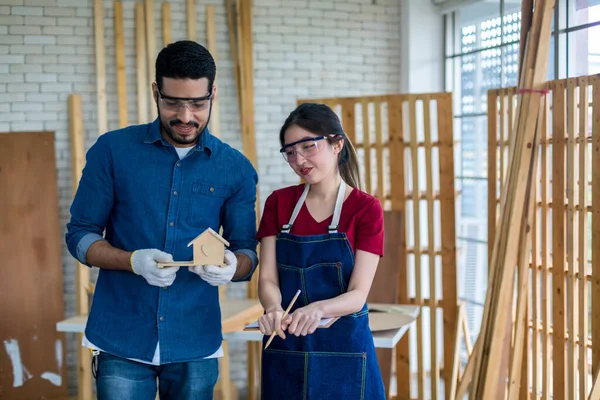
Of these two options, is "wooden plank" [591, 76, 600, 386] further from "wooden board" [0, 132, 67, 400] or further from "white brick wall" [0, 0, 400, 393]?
"wooden board" [0, 132, 67, 400]

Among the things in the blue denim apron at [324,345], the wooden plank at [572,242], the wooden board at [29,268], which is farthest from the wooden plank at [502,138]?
the wooden board at [29,268]

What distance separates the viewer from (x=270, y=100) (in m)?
6.36

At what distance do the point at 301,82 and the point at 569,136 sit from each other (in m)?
2.95

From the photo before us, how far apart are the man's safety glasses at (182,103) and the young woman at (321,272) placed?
1.09ft

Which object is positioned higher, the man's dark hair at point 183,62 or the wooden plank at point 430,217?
the man's dark hair at point 183,62

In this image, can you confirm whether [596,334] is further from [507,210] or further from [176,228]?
[176,228]

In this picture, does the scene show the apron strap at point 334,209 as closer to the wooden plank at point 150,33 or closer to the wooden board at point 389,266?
the wooden board at point 389,266

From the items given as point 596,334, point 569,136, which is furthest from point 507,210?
point 596,334

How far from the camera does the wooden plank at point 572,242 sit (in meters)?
3.90

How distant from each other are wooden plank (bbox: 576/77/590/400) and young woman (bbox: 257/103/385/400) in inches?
72.4

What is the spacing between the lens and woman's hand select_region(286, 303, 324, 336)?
2311 mm

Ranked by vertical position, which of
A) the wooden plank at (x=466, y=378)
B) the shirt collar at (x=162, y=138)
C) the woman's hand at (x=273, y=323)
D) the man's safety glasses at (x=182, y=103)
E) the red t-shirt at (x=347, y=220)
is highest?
the man's safety glasses at (x=182, y=103)

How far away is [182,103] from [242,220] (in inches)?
19.1

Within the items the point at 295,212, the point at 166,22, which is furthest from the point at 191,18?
the point at 295,212
